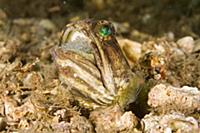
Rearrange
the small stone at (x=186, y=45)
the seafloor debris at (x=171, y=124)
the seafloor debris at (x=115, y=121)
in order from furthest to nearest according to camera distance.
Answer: the small stone at (x=186, y=45), the seafloor debris at (x=115, y=121), the seafloor debris at (x=171, y=124)

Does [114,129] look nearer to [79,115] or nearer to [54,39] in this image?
[79,115]

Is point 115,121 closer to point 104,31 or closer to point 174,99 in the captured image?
point 174,99

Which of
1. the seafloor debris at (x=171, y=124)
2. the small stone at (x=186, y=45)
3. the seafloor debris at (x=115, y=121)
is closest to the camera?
the seafloor debris at (x=171, y=124)

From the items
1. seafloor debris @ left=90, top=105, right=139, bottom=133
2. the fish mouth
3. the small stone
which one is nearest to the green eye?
the fish mouth

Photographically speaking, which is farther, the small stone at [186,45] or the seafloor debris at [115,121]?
the small stone at [186,45]

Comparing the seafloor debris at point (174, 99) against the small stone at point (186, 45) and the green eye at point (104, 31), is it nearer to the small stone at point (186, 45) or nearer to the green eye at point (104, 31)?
the green eye at point (104, 31)

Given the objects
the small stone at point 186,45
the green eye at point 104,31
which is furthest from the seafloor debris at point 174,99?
the small stone at point 186,45
